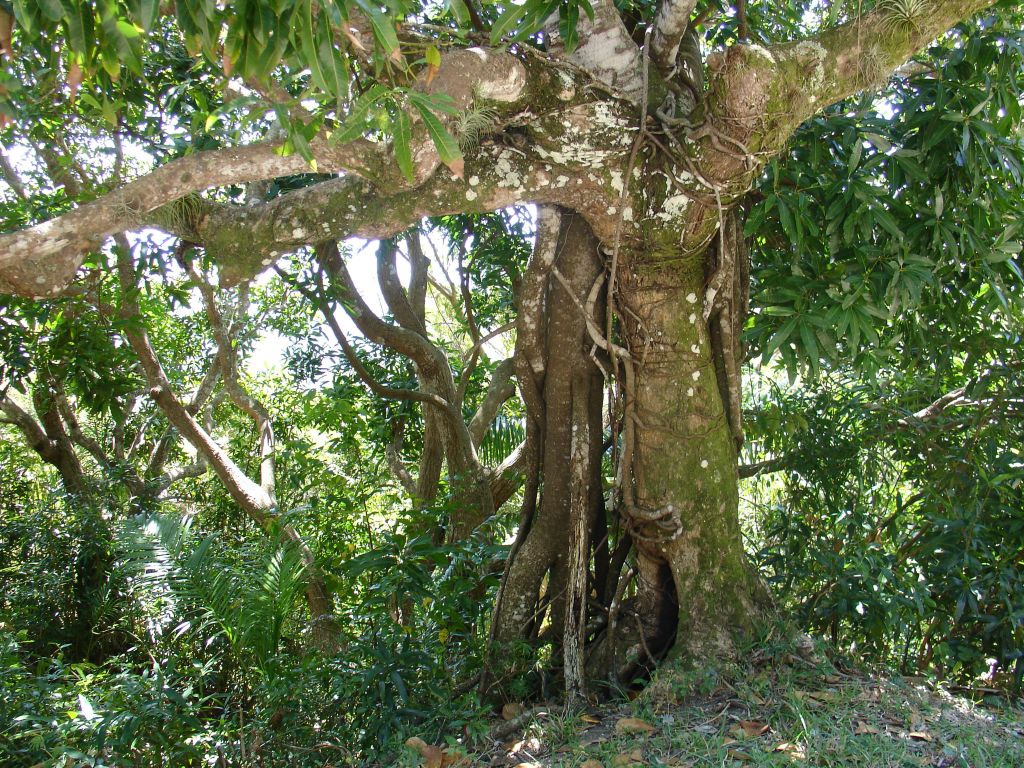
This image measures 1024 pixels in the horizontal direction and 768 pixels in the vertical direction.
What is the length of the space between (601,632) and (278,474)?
4.17m

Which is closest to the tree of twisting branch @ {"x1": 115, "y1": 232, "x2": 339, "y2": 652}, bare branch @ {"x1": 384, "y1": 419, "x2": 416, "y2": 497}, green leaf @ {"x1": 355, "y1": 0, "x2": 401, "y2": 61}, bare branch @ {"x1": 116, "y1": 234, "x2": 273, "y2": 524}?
green leaf @ {"x1": 355, "y1": 0, "x2": 401, "y2": 61}

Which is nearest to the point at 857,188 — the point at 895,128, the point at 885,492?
the point at 895,128

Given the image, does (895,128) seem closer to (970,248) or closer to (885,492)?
(970,248)

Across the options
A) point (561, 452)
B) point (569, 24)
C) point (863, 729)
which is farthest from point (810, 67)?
point (863, 729)

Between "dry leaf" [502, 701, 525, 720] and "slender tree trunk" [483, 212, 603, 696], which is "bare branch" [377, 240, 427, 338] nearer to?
"slender tree trunk" [483, 212, 603, 696]

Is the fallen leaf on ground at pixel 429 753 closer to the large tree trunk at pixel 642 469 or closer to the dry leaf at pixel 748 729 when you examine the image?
the large tree trunk at pixel 642 469

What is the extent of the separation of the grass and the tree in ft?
0.78

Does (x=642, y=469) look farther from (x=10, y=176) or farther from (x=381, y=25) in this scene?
(x=10, y=176)

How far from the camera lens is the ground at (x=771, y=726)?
8.81 feet

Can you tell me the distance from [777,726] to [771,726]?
0.14ft

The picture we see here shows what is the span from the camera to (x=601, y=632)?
3.83 m

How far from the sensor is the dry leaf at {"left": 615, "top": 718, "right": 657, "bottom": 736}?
2992mm

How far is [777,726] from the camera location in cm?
292

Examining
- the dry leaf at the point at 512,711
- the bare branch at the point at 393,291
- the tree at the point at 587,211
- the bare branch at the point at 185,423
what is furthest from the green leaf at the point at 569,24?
the bare branch at the point at 185,423
